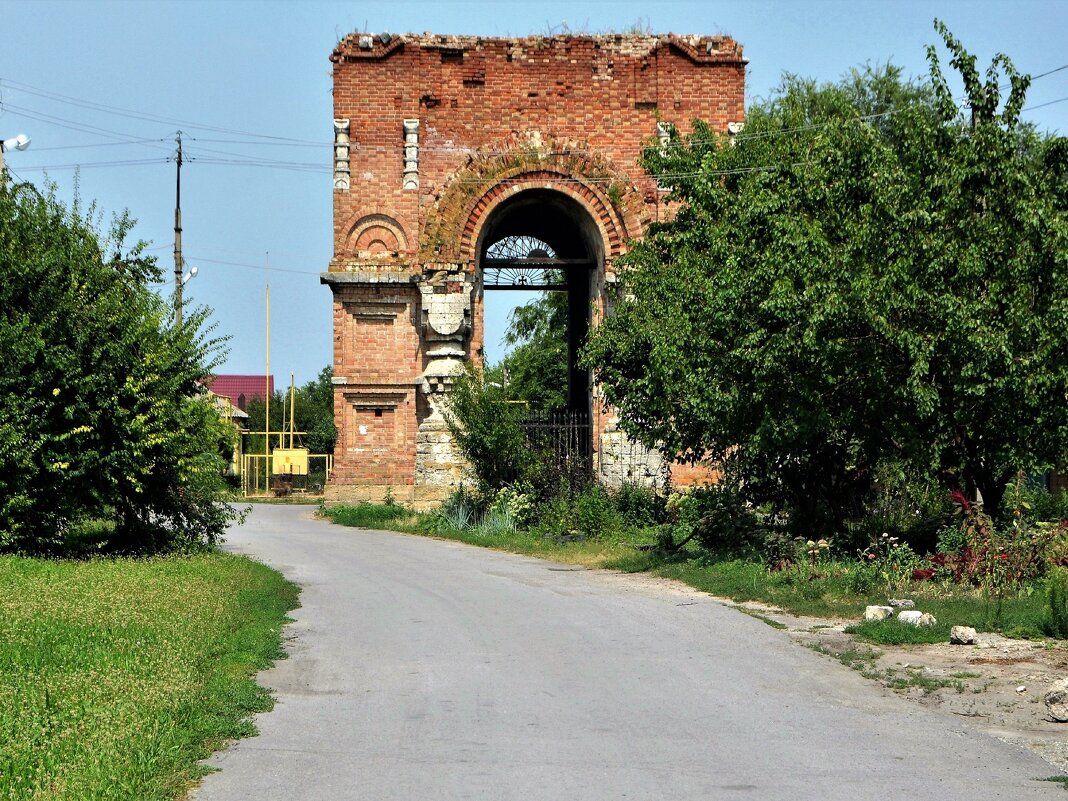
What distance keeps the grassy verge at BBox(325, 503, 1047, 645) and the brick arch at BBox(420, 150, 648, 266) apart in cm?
828

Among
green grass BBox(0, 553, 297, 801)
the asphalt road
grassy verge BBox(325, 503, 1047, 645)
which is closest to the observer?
green grass BBox(0, 553, 297, 801)

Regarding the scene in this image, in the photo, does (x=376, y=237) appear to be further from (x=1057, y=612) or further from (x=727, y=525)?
(x=1057, y=612)

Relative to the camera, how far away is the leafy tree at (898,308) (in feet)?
53.0

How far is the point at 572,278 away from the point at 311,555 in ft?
49.9

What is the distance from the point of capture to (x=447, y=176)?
31406 millimetres

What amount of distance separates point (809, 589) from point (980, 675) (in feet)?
16.6

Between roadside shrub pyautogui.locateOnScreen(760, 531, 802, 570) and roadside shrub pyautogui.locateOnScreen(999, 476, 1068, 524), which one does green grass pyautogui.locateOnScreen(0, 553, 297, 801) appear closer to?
roadside shrub pyautogui.locateOnScreen(760, 531, 802, 570)

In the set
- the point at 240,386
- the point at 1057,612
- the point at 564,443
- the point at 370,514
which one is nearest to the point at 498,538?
the point at 564,443

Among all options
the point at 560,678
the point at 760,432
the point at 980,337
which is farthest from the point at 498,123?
the point at 560,678

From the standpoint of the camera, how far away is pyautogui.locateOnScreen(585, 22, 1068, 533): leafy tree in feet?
53.0

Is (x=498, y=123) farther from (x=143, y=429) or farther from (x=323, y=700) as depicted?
(x=323, y=700)

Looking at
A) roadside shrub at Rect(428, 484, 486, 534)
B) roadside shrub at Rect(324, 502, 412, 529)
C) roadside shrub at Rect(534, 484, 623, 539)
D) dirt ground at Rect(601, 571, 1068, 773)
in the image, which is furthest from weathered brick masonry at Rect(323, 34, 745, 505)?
dirt ground at Rect(601, 571, 1068, 773)

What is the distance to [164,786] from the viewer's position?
719 centimetres

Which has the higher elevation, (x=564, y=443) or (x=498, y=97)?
(x=498, y=97)
